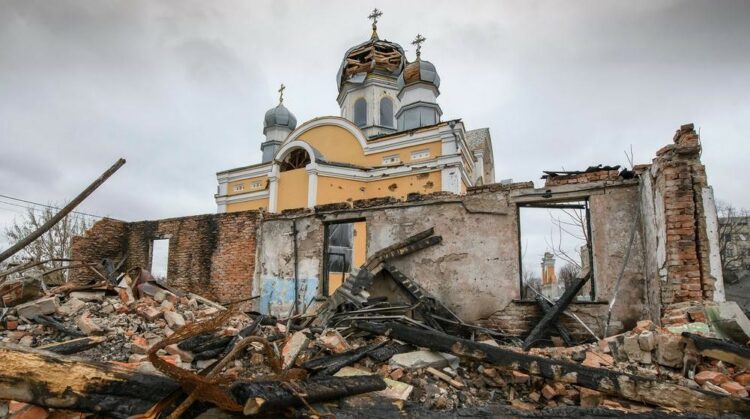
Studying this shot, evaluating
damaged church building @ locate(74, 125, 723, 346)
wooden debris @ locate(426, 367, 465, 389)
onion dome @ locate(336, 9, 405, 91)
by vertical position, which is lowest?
wooden debris @ locate(426, 367, 465, 389)

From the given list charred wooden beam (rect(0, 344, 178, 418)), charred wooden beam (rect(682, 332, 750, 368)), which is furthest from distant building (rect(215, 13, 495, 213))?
charred wooden beam (rect(0, 344, 178, 418))

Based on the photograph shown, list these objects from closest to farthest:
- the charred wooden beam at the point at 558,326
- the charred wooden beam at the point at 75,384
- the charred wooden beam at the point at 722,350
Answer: the charred wooden beam at the point at 75,384, the charred wooden beam at the point at 722,350, the charred wooden beam at the point at 558,326

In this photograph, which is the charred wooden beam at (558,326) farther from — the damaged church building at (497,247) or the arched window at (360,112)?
the arched window at (360,112)

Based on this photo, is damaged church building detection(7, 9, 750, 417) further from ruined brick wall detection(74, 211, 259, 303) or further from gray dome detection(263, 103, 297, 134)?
gray dome detection(263, 103, 297, 134)

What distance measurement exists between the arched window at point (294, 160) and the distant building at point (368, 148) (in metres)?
0.05

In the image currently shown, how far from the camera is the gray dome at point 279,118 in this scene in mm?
26906

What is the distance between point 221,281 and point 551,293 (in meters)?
15.2

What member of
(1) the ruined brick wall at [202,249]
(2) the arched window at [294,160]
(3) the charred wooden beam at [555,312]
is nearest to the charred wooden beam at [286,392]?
(3) the charred wooden beam at [555,312]

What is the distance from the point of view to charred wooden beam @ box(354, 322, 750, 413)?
150 inches

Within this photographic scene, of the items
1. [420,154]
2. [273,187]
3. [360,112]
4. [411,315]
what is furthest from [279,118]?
[411,315]

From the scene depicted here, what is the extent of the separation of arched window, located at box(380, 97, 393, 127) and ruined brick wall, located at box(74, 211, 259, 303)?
15267 mm

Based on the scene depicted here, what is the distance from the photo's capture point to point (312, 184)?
54.5 feet

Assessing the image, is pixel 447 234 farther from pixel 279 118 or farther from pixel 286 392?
pixel 279 118

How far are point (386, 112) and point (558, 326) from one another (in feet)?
66.6
